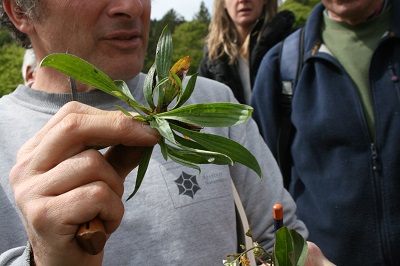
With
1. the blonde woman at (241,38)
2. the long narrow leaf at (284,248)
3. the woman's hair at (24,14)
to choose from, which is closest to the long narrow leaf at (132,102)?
the long narrow leaf at (284,248)

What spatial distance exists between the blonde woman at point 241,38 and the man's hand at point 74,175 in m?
2.61

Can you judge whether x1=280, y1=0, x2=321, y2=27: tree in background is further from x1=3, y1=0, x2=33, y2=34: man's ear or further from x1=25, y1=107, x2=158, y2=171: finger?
x1=25, y1=107, x2=158, y2=171: finger

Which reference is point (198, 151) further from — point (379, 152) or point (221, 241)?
point (379, 152)

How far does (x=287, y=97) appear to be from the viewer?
2811 millimetres

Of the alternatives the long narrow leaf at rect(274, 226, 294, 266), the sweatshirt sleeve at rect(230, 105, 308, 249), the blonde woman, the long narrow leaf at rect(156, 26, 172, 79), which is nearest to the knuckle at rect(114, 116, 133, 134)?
the long narrow leaf at rect(156, 26, 172, 79)

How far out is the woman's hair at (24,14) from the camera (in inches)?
68.9

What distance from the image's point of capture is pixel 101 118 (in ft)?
3.32

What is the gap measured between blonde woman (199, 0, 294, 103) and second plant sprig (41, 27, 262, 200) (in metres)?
2.60

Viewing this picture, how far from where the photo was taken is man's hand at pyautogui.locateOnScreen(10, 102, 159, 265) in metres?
0.99

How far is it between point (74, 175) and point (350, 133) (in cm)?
183

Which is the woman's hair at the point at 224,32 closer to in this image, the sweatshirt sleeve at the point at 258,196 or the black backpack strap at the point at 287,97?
the black backpack strap at the point at 287,97

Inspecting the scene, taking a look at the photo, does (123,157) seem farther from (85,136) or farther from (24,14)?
(24,14)

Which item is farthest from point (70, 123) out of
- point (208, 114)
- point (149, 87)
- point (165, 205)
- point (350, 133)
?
point (350, 133)

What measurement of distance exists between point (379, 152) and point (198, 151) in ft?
5.83
